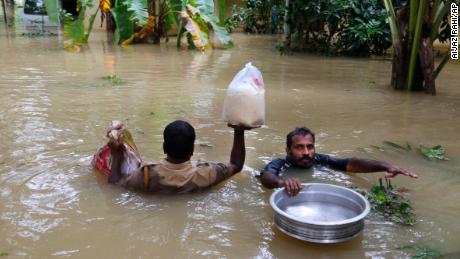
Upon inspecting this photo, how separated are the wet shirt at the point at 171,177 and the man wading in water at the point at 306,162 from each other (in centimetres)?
40

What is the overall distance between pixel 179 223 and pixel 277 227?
0.57m

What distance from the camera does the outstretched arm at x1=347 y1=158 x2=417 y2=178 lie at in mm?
3195

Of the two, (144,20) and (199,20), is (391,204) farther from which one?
(199,20)

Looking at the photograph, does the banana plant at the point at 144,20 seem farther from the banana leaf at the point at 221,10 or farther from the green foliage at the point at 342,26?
the green foliage at the point at 342,26

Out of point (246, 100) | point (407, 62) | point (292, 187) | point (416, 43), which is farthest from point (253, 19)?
point (292, 187)

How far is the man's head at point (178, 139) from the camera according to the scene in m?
3.10

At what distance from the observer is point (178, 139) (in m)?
3.11

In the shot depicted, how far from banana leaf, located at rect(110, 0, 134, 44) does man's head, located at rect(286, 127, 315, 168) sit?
8.82 m

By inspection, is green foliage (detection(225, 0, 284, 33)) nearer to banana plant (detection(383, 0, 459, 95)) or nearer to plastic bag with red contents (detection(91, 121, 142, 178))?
banana plant (detection(383, 0, 459, 95))

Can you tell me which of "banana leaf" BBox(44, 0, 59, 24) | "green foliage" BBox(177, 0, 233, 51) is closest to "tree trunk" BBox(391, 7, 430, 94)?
"green foliage" BBox(177, 0, 233, 51)

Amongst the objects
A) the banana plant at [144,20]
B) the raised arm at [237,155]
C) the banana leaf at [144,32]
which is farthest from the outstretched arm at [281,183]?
the banana leaf at [144,32]

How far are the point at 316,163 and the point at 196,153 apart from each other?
983mm

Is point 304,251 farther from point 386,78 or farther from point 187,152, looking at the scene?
point 386,78

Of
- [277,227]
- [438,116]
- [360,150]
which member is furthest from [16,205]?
[438,116]
